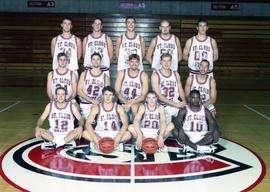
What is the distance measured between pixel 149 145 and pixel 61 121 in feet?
4.61

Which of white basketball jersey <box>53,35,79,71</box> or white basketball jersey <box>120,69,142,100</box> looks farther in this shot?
white basketball jersey <box>53,35,79,71</box>

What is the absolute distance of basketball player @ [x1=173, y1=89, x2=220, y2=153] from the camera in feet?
Answer: 19.4

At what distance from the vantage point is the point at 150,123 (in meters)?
6.12

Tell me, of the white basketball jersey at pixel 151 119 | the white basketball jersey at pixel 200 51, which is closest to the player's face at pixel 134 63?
the white basketball jersey at pixel 151 119

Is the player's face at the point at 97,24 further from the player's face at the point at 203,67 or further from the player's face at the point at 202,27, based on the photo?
the player's face at the point at 203,67


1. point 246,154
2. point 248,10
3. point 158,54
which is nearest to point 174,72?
point 158,54

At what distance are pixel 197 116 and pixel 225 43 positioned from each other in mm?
10912

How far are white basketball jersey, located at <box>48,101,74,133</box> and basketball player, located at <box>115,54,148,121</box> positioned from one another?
2.87 ft

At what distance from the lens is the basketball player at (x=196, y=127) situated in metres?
5.92

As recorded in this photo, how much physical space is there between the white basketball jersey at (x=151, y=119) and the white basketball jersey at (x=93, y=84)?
105cm

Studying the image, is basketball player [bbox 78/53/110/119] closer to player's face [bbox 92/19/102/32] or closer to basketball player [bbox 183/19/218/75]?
player's face [bbox 92/19/102/32]

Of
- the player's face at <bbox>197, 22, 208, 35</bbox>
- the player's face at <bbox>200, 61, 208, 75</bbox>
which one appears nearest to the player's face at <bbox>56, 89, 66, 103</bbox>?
the player's face at <bbox>200, 61, 208, 75</bbox>

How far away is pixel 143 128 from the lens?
6.15 meters

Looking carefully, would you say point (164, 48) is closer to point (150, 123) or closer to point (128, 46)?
point (128, 46)
